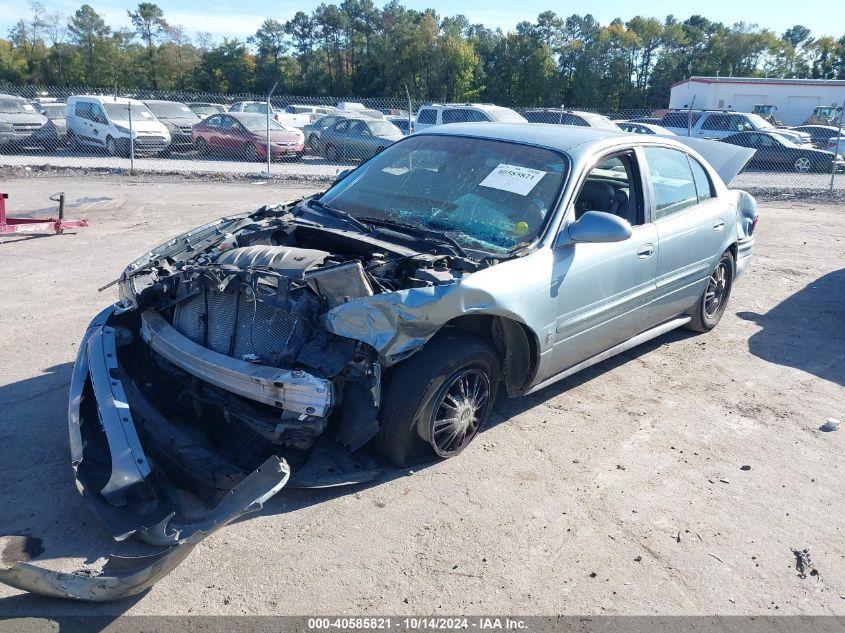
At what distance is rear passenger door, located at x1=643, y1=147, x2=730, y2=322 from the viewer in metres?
4.89

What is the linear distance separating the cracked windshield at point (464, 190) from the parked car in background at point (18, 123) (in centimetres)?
1691

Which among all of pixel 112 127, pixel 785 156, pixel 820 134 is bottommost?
pixel 785 156

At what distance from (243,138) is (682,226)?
16.1 meters

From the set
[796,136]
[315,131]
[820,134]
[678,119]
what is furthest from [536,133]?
[820,134]

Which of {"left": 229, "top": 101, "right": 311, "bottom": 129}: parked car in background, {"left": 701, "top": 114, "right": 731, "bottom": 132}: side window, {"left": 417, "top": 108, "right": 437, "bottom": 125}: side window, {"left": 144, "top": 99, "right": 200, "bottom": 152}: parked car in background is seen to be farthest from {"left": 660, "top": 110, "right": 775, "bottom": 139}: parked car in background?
{"left": 144, "top": 99, "right": 200, "bottom": 152}: parked car in background

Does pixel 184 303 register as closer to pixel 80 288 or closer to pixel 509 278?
pixel 509 278

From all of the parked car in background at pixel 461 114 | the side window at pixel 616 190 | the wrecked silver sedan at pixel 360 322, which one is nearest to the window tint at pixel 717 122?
the parked car in background at pixel 461 114

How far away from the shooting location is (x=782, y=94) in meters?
42.4

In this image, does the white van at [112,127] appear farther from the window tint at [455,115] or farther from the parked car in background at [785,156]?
the parked car in background at [785,156]

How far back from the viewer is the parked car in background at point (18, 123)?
1797 centimetres

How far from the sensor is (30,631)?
8.48 ft

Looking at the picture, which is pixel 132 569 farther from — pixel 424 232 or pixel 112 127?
pixel 112 127

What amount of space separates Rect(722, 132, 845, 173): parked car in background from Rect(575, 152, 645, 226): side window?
16912 millimetres

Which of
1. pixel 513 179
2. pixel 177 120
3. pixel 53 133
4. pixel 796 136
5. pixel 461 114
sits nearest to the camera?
pixel 513 179
